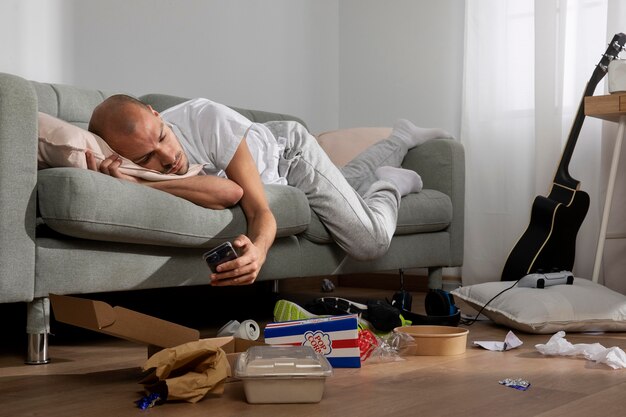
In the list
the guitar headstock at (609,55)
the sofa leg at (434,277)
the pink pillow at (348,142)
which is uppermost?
the guitar headstock at (609,55)

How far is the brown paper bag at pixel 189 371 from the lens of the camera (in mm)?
1441

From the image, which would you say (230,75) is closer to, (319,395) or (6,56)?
(6,56)

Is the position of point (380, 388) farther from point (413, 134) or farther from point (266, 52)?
point (266, 52)

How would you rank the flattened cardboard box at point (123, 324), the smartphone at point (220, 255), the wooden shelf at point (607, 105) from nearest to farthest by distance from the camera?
the flattened cardboard box at point (123, 324) < the smartphone at point (220, 255) < the wooden shelf at point (607, 105)

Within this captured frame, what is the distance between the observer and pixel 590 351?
192 centimetres

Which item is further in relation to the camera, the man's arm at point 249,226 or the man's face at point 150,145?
the man's face at point 150,145

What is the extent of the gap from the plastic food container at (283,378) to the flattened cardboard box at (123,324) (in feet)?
0.71

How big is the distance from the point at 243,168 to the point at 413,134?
1.25 m

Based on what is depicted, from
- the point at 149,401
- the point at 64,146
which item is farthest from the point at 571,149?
the point at 149,401

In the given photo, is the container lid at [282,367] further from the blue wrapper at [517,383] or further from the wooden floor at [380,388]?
the blue wrapper at [517,383]

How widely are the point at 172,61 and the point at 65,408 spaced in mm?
Result: 2312

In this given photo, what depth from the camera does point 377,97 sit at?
4.29 meters

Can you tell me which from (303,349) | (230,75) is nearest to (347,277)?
(230,75)

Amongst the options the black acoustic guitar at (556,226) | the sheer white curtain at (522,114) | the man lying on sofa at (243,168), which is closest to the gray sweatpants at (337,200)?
the man lying on sofa at (243,168)
